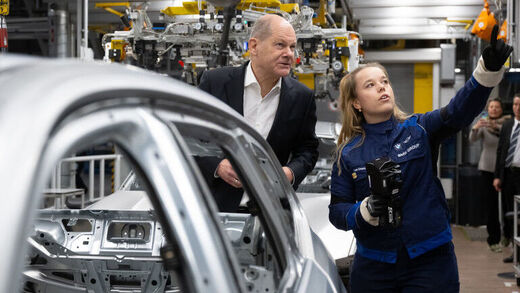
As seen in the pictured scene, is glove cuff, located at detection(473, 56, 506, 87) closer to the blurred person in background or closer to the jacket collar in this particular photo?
the jacket collar

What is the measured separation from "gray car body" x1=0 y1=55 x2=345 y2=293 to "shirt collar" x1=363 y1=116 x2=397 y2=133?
89 cm

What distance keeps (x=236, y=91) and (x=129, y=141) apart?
6.94 feet

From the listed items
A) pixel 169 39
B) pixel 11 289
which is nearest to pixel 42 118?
pixel 11 289

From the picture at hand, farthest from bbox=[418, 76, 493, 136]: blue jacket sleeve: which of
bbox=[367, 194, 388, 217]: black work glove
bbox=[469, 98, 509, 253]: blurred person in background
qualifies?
bbox=[469, 98, 509, 253]: blurred person in background

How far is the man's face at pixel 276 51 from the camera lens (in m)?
3.12

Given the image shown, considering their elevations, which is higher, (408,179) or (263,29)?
(263,29)

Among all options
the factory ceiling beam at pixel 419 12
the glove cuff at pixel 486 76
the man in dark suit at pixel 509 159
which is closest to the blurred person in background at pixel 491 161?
the man in dark suit at pixel 509 159

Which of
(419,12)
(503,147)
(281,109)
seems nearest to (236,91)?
(281,109)

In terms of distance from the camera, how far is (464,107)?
2496 millimetres

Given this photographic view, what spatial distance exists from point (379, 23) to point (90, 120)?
45.5 ft

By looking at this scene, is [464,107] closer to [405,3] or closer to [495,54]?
[495,54]

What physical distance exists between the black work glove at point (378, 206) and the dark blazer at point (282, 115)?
842 millimetres

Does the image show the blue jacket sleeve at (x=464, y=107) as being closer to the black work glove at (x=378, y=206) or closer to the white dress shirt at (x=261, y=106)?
the black work glove at (x=378, y=206)

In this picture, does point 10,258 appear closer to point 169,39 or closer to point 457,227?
point 169,39
